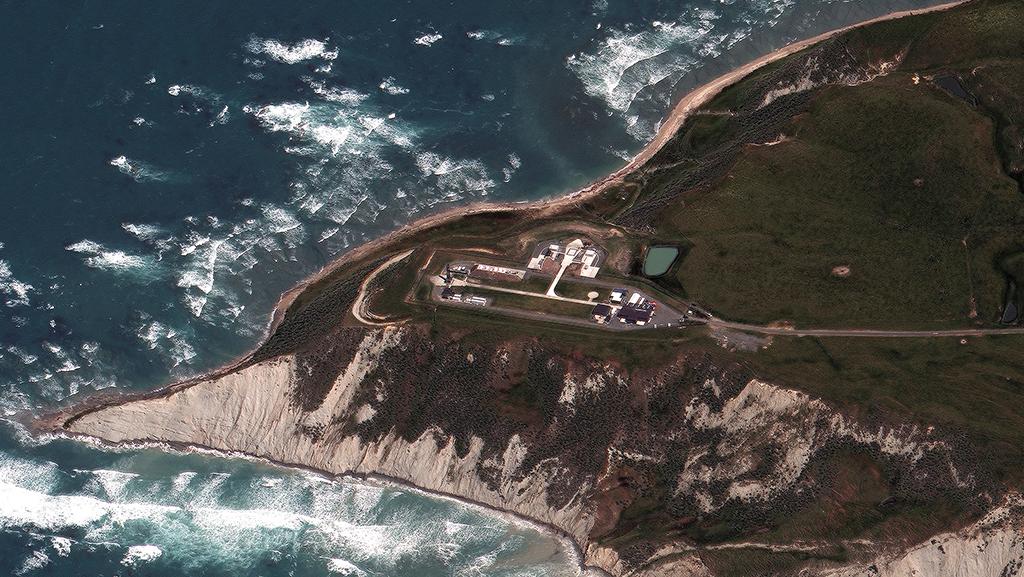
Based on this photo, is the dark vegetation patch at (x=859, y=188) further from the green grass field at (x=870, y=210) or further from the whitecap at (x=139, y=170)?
the whitecap at (x=139, y=170)

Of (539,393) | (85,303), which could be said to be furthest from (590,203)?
(85,303)

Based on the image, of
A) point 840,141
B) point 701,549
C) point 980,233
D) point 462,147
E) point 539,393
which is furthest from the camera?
point 462,147

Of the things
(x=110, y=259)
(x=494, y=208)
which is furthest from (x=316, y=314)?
(x=110, y=259)

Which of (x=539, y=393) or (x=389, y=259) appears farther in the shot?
(x=389, y=259)

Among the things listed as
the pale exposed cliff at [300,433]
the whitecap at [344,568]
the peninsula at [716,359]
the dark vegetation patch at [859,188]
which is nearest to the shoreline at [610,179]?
the peninsula at [716,359]

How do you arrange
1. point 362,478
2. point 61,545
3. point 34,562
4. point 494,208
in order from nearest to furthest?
point 34,562 → point 61,545 → point 362,478 → point 494,208

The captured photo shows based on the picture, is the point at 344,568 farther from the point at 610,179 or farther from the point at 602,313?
the point at 610,179

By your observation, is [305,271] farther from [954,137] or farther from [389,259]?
[954,137]
